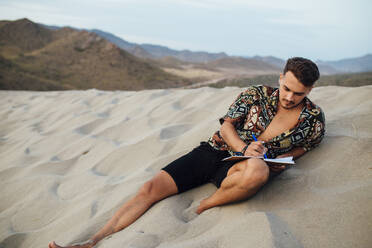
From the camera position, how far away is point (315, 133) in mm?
1943

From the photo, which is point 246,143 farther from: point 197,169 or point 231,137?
point 197,169

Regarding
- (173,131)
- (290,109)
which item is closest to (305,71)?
(290,109)

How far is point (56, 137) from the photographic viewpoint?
364 cm

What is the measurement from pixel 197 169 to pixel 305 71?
0.90 meters

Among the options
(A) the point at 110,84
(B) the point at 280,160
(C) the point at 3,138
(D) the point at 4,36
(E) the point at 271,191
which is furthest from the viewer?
(D) the point at 4,36

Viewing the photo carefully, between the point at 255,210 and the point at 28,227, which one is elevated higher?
the point at 255,210

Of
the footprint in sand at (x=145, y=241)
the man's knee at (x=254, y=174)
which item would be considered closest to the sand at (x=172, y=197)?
the footprint in sand at (x=145, y=241)

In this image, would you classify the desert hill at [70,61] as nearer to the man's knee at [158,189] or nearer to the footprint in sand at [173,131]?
the footprint in sand at [173,131]

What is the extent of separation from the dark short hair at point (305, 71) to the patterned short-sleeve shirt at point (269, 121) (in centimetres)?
20

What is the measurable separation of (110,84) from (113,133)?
1389 centimetres

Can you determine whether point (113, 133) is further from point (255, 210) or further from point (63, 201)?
point (255, 210)

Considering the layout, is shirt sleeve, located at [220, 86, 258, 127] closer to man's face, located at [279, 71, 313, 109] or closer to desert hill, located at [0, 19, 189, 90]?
man's face, located at [279, 71, 313, 109]

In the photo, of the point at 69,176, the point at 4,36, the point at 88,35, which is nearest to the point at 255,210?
the point at 69,176

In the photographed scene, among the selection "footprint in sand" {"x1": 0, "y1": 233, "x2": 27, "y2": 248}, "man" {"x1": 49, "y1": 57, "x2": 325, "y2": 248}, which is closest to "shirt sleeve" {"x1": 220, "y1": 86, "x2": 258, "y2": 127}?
"man" {"x1": 49, "y1": 57, "x2": 325, "y2": 248}
